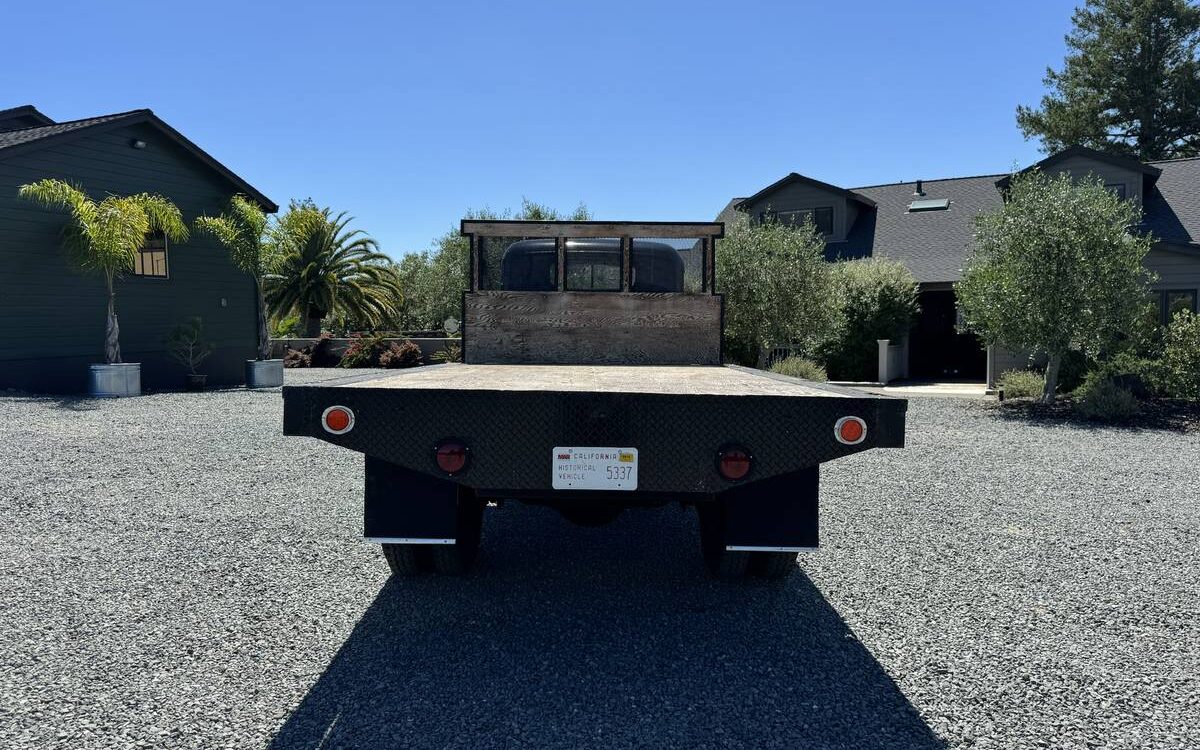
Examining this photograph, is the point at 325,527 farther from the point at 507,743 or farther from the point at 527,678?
the point at 507,743

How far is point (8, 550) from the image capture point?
4.66 metres

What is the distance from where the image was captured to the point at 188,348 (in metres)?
16.4

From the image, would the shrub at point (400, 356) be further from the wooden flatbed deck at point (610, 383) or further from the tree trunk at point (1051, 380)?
the wooden flatbed deck at point (610, 383)

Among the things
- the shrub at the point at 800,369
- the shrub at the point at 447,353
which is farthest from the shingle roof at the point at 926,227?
the shrub at the point at 447,353

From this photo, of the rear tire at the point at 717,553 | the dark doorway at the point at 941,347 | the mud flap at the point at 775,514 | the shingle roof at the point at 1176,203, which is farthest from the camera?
the dark doorway at the point at 941,347

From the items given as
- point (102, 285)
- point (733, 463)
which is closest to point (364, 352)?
point (102, 285)

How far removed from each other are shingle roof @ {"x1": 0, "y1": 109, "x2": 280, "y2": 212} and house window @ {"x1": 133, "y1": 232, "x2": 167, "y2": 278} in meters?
2.14

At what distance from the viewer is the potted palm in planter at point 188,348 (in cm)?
1611

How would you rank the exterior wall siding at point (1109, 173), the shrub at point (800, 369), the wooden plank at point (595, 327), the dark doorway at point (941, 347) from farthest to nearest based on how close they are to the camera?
the dark doorway at point (941, 347) → the exterior wall siding at point (1109, 173) → the shrub at point (800, 369) → the wooden plank at point (595, 327)

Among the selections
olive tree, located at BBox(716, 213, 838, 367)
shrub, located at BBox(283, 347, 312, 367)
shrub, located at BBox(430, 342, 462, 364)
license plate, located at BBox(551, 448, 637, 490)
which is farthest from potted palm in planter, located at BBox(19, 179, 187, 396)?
license plate, located at BBox(551, 448, 637, 490)

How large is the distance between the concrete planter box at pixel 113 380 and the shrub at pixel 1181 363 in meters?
18.4

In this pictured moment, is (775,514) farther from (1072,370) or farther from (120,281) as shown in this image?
(120,281)

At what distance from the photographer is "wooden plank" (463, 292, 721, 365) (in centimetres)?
507

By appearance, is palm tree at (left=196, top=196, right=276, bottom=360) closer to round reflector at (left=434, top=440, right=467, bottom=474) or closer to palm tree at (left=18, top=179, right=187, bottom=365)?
palm tree at (left=18, top=179, right=187, bottom=365)
